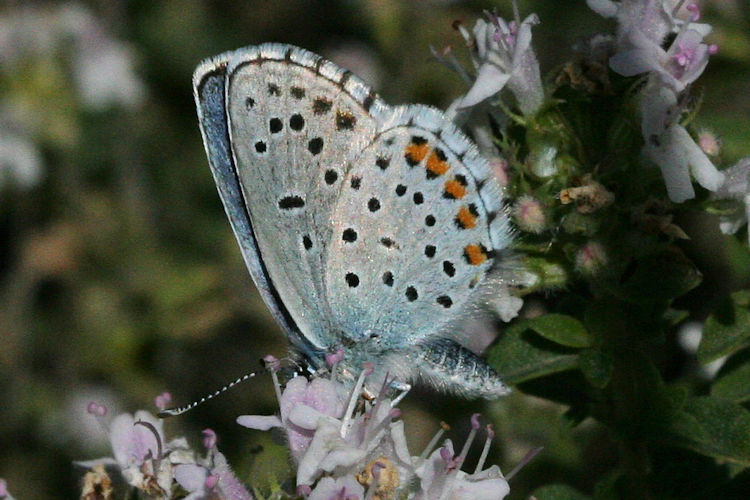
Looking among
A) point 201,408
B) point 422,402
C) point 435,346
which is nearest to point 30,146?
point 201,408

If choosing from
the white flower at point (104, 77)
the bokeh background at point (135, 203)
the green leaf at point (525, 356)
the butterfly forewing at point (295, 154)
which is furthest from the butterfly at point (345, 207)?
the white flower at point (104, 77)

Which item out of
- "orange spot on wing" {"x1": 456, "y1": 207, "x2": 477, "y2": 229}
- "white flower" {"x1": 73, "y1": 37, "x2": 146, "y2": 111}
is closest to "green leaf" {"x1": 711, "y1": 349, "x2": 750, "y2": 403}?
"orange spot on wing" {"x1": 456, "y1": 207, "x2": 477, "y2": 229}

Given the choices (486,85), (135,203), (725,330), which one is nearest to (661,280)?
(725,330)

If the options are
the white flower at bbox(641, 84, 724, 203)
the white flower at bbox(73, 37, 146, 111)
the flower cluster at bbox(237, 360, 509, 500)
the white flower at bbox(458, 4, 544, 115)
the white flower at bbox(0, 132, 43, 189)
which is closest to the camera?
the flower cluster at bbox(237, 360, 509, 500)

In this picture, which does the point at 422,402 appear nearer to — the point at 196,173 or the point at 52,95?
the point at 196,173

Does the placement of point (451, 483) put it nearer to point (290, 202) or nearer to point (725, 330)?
point (725, 330)

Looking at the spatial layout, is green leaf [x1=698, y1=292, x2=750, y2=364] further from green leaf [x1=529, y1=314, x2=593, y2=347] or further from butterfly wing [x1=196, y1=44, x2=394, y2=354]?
butterfly wing [x1=196, y1=44, x2=394, y2=354]

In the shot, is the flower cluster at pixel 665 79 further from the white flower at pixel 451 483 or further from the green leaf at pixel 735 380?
the white flower at pixel 451 483
